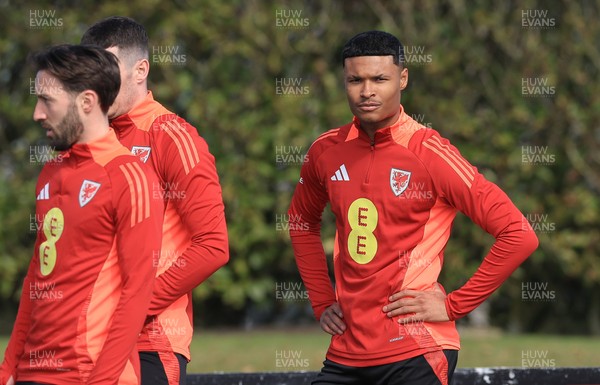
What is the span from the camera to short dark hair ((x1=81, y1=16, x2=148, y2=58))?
4.75 m

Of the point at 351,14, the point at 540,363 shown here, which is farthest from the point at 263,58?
the point at 540,363

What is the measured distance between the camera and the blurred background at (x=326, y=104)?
11320 mm

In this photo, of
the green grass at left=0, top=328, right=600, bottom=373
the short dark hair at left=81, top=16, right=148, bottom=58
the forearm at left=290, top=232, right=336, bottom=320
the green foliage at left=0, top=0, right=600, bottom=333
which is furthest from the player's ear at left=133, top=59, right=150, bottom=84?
the green foliage at left=0, top=0, right=600, bottom=333

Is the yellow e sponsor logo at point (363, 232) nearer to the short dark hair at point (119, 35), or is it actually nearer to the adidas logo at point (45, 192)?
the short dark hair at point (119, 35)

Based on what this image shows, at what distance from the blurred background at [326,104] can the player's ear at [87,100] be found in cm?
730

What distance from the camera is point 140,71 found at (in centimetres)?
479

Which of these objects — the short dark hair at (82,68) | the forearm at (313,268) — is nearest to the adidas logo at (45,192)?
the short dark hair at (82,68)

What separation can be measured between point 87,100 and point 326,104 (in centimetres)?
757

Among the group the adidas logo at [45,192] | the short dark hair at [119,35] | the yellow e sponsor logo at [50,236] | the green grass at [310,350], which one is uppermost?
the short dark hair at [119,35]

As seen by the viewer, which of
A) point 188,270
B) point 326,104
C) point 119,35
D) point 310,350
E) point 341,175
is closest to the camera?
point 188,270

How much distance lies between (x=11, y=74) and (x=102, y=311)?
8.56 meters

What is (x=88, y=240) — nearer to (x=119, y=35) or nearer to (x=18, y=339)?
(x=18, y=339)

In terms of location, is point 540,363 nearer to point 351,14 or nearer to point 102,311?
point 351,14

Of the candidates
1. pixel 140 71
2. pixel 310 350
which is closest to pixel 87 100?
pixel 140 71
